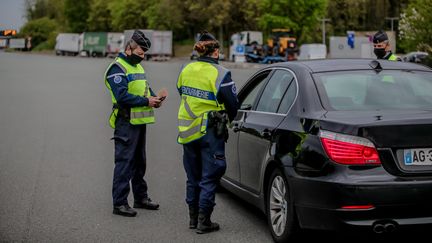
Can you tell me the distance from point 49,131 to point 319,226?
11177 mm

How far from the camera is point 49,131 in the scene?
1605cm

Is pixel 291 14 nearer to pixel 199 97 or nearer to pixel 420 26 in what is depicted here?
pixel 420 26

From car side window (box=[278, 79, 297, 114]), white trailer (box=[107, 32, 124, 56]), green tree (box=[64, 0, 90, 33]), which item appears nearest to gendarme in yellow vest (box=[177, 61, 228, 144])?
car side window (box=[278, 79, 297, 114])

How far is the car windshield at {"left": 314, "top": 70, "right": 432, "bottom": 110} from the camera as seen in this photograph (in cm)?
615

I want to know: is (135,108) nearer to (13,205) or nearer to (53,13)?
(13,205)

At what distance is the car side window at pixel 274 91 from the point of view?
6820 mm

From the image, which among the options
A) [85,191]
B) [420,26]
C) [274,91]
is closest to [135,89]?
[274,91]

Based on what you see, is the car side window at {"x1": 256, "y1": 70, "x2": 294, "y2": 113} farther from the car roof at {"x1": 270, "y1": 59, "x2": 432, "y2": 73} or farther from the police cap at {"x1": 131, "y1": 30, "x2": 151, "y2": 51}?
the police cap at {"x1": 131, "y1": 30, "x2": 151, "y2": 51}

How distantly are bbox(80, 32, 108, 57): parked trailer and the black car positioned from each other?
9745 centimetres

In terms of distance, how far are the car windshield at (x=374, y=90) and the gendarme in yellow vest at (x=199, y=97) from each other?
0.88 metres

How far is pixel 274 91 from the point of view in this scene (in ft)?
23.1

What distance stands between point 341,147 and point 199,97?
1706 millimetres

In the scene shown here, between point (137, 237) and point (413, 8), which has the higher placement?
point (413, 8)

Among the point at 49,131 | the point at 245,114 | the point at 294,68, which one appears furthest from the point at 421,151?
the point at 49,131
